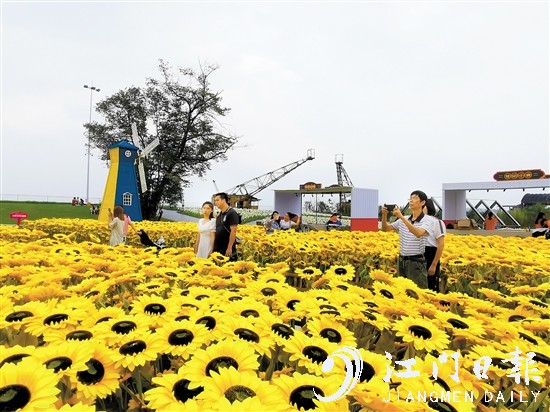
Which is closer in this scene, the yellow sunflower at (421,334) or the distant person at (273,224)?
the yellow sunflower at (421,334)

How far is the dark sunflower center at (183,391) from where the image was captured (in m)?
1.13

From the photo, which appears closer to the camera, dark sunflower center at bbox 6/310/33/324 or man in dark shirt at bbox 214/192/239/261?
dark sunflower center at bbox 6/310/33/324

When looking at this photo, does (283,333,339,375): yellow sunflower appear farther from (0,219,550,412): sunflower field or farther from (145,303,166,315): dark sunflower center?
(145,303,166,315): dark sunflower center

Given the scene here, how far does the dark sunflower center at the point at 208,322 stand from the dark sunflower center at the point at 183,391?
38cm

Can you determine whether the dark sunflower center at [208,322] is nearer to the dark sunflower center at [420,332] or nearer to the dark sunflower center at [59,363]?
the dark sunflower center at [59,363]

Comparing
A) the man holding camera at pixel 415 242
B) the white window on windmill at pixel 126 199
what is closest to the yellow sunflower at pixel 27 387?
A: the man holding camera at pixel 415 242

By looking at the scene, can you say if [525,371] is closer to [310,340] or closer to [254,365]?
[310,340]

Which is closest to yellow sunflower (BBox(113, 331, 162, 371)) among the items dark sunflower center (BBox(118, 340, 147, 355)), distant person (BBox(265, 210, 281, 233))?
dark sunflower center (BBox(118, 340, 147, 355))

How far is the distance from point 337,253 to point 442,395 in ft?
16.8

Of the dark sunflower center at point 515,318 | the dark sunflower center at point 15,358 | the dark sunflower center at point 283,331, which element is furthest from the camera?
the dark sunflower center at point 515,318

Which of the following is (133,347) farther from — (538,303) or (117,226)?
(117,226)

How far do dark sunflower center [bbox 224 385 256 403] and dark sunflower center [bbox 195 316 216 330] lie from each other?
0.45 m

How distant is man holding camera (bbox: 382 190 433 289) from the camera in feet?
16.1

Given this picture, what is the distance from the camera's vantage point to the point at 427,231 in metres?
4.91
